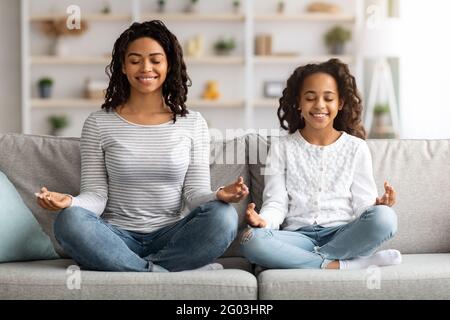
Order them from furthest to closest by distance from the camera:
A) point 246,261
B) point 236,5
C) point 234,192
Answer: point 236,5 → point 246,261 → point 234,192

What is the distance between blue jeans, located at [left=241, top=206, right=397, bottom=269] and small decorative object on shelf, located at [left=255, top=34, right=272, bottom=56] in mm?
4111

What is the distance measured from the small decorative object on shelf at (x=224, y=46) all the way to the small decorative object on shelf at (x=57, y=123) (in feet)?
4.52

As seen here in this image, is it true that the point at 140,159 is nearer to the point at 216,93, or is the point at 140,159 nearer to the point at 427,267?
the point at 427,267

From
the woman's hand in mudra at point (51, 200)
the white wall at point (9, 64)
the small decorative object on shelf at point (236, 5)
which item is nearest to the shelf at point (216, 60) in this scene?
the small decorative object on shelf at point (236, 5)

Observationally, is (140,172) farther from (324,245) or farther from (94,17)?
(94,17)

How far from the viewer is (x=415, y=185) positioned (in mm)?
2596

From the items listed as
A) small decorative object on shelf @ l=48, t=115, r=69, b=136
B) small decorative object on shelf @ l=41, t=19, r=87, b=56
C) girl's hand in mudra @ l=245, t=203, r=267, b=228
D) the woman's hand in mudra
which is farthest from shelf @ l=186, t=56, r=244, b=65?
the woman's hand in mudra

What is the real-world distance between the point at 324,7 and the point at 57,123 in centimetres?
239

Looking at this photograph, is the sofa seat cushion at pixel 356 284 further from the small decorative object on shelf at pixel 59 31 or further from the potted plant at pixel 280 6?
the small decorative object on shelf at pixel 59 31

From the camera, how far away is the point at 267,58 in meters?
6.21

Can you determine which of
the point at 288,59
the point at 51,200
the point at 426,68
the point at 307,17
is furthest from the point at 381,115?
the point at 51,200

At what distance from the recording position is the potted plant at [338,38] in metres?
6.26
